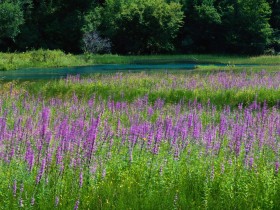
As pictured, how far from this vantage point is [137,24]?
284ft

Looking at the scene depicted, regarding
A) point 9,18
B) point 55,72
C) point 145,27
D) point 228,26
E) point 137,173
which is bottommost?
point 55,72

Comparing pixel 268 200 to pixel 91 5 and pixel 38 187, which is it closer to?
pixel 38 187

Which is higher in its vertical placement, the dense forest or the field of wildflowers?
the dense forest

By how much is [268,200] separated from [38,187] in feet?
11.8

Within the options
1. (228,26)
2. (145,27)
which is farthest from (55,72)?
(228,26)

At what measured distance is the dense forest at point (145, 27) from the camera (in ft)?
283

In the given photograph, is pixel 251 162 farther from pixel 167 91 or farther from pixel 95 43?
pixel 95 43

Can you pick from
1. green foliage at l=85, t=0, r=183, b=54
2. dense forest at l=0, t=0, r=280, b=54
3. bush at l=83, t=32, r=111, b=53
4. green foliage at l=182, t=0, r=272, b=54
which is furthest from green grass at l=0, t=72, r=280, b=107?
green foliage at l=182, t=0, r=272, b=54

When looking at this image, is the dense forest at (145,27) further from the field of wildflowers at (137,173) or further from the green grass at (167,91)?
the field of wildflowers at (137,173)

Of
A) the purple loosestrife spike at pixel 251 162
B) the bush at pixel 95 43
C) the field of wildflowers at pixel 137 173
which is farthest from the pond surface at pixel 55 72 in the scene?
the purple loosestrife spike at pixel 251 162

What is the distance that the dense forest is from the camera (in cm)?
8619

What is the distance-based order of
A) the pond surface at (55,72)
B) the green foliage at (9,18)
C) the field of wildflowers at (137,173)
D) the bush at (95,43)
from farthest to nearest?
1. the bush at (95,43)
2. the green foliage at (9,18)
3. the pond surface at (55,72)
4. the field of wildflowers at (137,173)

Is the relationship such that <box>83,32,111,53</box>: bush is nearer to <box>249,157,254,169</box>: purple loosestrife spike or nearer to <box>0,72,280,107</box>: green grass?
<box>0,72,280,107</box>: green grass

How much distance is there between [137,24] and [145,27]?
1.70 m
